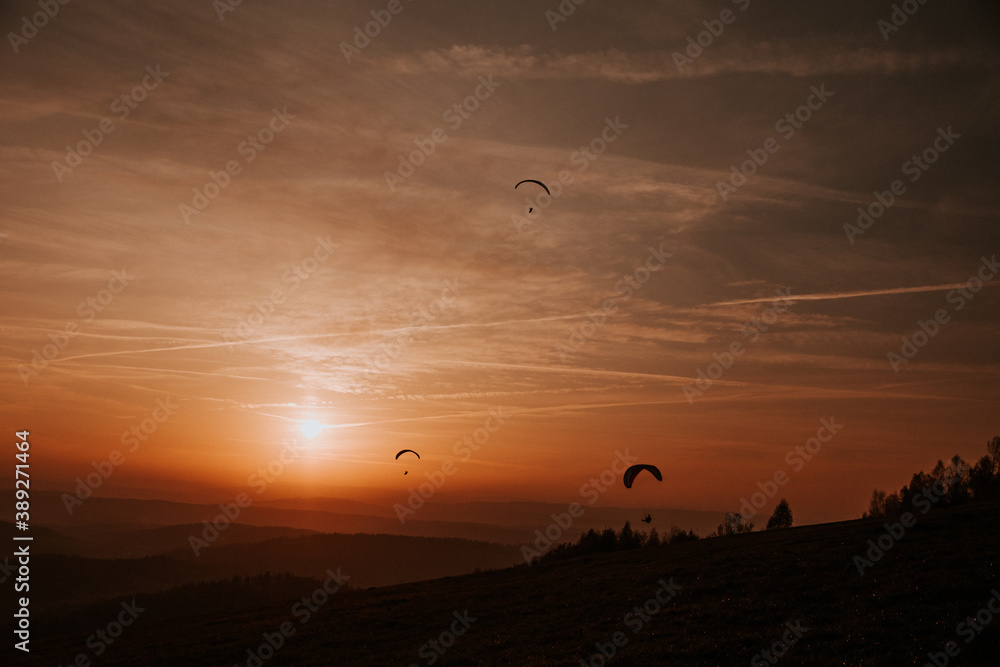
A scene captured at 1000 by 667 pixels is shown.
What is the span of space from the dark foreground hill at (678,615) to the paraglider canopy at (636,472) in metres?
6.52

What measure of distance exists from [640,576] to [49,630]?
222 m

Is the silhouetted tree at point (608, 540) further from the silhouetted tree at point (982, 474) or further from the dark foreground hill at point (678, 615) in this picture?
the silhouetted tree at point (982, 474)

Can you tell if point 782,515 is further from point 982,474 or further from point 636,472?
point 636,472

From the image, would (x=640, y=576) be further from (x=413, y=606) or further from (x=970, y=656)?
(x=970, y=656)

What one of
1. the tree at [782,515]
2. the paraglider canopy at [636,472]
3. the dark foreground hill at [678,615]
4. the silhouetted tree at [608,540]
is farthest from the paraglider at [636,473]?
the tree at [782,515]

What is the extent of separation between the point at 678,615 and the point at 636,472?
11599mm

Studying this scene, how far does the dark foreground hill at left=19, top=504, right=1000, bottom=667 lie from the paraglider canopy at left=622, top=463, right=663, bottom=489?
652 centimetres

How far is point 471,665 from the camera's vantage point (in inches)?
1180

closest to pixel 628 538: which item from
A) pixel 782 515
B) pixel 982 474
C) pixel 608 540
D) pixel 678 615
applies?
pixel 608 540

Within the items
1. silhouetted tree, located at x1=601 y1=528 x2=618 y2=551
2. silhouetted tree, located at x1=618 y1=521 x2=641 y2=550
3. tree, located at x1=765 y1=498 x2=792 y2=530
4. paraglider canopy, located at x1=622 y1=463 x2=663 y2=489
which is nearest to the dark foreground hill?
paraglider canopy, located at x1=622 y1=463 x2=663 y2=489

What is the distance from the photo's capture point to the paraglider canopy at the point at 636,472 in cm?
3897

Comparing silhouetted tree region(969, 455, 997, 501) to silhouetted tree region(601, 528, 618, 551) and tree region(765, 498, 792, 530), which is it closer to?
tree region(765, 498, 792, 530)

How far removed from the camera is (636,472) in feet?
138

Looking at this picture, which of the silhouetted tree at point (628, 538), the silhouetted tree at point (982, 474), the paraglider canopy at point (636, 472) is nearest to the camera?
the paraglider canopy at point (636, 472)
